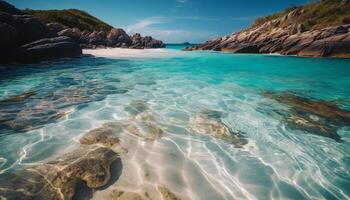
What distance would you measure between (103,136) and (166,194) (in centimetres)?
183

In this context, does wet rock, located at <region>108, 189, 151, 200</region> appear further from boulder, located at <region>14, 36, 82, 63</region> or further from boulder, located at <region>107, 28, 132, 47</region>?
boulder, located at <region>107, 28, 132, 47</region>

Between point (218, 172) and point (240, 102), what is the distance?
3.89m

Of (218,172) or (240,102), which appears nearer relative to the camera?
(218,172)

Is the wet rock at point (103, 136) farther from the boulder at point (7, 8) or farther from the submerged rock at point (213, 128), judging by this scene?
the boulder at point (7, 8)

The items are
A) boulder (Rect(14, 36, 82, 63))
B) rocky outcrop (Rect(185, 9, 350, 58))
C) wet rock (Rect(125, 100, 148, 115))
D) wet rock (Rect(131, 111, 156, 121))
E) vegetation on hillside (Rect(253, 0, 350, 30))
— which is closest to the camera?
wet rock (Rect(131, 111, 156, 121))

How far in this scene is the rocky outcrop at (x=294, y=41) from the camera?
25141mm

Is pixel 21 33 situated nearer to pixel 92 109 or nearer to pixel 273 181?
pixel 92 109

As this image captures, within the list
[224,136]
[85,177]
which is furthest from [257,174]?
[85,177]

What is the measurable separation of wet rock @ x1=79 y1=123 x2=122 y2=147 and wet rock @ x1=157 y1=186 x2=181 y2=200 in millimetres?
1360

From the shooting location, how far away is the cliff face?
2555 cm

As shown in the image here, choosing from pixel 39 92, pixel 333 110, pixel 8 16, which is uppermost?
pixel 8 16

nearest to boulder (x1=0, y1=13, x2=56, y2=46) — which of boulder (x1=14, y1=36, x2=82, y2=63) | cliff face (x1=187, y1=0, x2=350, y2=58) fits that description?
boulder (x1=14, y1=36, x2=82, y2=63)

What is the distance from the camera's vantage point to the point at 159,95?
7.32 metres

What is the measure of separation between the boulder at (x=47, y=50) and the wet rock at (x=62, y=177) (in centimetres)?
1421
